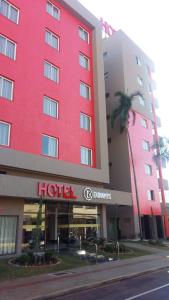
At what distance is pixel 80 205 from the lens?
98.0 ft

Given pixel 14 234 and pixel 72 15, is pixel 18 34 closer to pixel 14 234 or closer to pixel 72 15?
pixel 72 15

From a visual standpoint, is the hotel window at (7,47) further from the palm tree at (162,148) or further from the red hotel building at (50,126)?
the palm tree at (162,148)

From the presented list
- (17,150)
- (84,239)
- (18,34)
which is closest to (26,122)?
(17,150)


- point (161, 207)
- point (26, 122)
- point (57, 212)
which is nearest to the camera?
point (26, 122)

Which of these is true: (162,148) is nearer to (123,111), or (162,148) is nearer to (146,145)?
(146,145)

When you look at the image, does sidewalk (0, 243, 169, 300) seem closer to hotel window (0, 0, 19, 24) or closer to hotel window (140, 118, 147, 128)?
hotel window (0, 0, 19, 24)

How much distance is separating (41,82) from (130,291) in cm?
2085

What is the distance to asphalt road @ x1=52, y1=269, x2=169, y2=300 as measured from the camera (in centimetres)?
1175

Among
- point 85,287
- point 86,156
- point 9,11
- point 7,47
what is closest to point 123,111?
point 86,156

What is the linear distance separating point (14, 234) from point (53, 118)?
11235 millimetres

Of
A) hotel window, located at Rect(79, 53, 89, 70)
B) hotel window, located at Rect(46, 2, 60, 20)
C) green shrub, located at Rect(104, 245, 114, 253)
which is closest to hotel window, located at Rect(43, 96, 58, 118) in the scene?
hotel window, located at Rect(79, 53, 89, 70)

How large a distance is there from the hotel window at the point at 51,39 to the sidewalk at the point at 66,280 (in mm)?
22047

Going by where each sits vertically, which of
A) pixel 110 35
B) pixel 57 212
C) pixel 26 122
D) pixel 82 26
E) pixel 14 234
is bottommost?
pixel 14 234

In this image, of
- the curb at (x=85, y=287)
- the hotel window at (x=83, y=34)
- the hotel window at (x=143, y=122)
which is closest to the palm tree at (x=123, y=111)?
the hotel window at (x=143, y=122)
